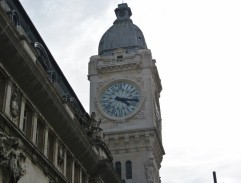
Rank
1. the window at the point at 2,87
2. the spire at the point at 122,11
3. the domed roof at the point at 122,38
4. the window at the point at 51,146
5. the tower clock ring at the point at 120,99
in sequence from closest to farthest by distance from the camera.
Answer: the window at the point at 2,87 < the window at the point at 51,146 < the tower clock ring at the point at 120,99 < the domed roof at the point at 122,38 < the spire at the point at 122,11

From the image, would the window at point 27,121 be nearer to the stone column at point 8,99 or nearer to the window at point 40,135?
the window at point 40,135

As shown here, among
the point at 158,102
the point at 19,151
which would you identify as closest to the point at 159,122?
the point at 158,102

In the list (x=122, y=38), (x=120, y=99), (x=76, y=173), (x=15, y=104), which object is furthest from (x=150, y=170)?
(x=15, y=104)

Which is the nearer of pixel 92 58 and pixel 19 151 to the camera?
pixel 19 151

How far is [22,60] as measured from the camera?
31.1 m

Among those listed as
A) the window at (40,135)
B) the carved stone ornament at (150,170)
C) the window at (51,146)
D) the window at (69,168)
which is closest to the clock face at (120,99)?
the carved stone ornament at (150,170)

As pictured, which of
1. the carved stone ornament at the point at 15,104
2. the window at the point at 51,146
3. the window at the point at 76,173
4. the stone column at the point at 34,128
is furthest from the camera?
the window at the point at 76,173

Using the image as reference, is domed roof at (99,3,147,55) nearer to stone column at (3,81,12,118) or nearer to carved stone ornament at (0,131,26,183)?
stone column at (3,81,12,118)

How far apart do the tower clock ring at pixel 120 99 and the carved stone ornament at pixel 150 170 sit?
6650 mm

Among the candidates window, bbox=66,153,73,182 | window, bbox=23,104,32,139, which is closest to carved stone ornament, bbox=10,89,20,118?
window, bbox=23,104,32,139

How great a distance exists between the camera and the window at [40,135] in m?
34.0

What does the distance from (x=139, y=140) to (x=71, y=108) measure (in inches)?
1119

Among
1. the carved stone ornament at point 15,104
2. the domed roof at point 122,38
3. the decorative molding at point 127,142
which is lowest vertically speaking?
the carved stone ornament at point 15,104

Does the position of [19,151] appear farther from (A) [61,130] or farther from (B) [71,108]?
(B) [71,108]
